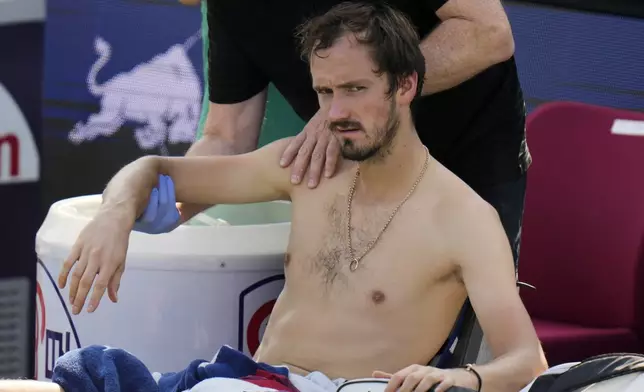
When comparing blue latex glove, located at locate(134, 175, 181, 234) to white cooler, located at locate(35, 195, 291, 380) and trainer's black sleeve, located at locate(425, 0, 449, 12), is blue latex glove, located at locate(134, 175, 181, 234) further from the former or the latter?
trainer's black sleeve, located at locate(425, 0, 449, 12)

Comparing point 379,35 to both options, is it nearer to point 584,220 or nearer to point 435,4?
point 435,4

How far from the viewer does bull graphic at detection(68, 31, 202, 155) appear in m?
3.32

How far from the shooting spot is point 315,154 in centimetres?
221

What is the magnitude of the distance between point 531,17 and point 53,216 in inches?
51.6

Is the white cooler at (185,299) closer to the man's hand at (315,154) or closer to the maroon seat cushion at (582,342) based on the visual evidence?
the man's hand at (315,154)

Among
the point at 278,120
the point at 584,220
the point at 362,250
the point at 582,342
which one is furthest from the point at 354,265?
the point at 584,220

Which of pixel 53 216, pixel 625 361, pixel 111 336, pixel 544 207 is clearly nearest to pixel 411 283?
pixel 625 361

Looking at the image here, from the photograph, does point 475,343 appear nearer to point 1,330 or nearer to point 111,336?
point 111,336

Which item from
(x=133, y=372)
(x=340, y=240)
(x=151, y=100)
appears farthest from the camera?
(x=151, y=100)

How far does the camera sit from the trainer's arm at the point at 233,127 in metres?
2.51

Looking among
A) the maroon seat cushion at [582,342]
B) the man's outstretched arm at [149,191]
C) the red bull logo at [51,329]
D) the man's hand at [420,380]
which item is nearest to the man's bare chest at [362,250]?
the man's outstretched arm at [149,191]

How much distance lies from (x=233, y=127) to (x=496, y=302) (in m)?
0.80

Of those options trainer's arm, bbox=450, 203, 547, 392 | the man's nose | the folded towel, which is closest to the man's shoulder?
trainer's arm, bbox=450, 203, 547, 392

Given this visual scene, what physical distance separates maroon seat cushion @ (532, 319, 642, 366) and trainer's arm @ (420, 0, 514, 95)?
0.87 meters
